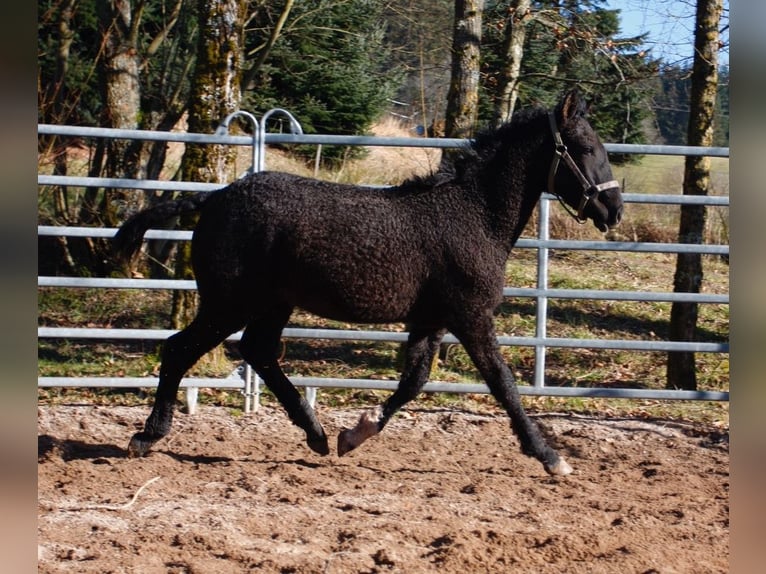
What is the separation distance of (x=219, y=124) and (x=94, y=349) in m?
2.74

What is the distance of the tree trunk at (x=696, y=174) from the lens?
7156 mm

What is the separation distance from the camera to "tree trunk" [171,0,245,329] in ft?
22.5

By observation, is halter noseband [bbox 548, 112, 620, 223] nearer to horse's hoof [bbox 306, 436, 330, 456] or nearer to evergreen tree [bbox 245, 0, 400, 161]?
horse's hoof [bbox 306, 436, 330, 456]

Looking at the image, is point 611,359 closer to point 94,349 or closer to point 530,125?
point 530,125

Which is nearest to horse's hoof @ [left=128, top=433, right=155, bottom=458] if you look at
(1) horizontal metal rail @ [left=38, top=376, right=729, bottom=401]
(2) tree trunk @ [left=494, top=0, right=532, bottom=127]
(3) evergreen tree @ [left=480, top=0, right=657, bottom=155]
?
(1) horizontal metal rail @ [left=38, top=376, right=729, bottom=401]

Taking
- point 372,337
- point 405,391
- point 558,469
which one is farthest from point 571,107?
point 372,337

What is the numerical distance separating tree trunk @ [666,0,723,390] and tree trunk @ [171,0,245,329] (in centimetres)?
380

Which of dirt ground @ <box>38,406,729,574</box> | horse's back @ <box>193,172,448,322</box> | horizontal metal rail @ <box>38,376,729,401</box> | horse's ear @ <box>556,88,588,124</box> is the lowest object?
dirt ground @ <box>38,406,729,574</box>

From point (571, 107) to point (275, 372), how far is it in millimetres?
2398

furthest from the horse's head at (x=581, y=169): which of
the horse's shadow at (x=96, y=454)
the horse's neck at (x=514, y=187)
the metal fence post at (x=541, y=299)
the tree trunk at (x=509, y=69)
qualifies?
the tree trunk at (x=509, y=69)

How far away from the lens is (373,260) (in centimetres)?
489

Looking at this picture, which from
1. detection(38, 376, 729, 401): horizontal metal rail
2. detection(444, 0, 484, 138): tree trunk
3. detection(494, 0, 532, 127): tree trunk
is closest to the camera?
detection(38, 376, 729, 401): horizontal metal rail

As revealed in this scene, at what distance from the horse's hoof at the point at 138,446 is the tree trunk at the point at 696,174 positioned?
14.9ft

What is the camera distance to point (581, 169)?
493 cm
